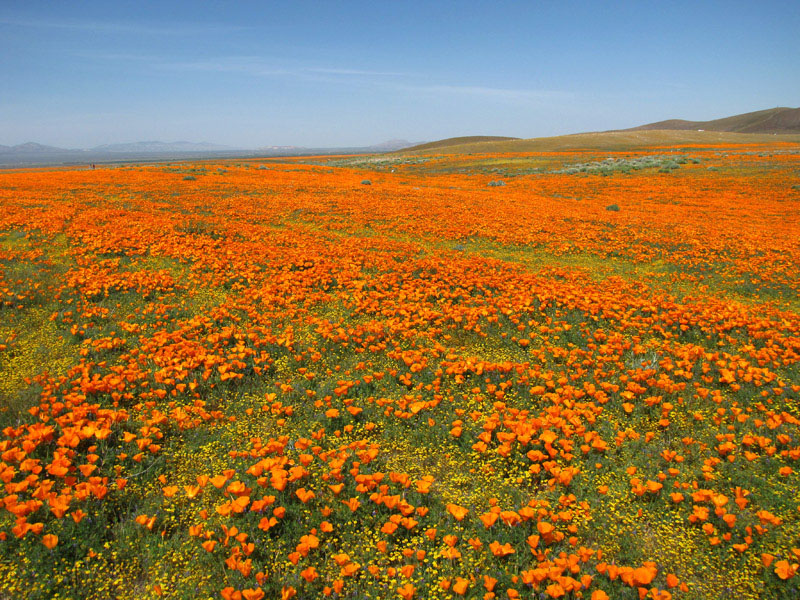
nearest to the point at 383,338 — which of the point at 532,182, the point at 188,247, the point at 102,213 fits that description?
the point at 188,247

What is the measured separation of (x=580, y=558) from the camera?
10.3 feet

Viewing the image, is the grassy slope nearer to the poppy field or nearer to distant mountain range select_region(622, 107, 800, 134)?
distant mountain range select_region(622, 107, 800, 134)

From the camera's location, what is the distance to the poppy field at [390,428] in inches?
124

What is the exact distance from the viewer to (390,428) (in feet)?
15.7

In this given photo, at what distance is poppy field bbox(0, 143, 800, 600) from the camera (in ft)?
10.4

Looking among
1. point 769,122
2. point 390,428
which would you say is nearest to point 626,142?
point 390,428

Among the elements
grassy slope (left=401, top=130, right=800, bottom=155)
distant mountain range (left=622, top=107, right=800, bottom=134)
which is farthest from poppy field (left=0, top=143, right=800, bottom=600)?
distant mountain range (left=622, top=107, right=800, bottom=134)

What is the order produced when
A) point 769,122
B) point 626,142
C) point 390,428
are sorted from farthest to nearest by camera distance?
point 769,122
point 626,142
point 390,428

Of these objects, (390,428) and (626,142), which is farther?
(626,142)

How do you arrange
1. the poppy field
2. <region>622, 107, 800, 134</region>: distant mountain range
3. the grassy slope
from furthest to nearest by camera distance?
<region>622, 107, 800, 134</region>: distant mountain range < the grassy slope < the poppy field

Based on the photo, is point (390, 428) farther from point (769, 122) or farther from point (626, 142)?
point (769, 122)

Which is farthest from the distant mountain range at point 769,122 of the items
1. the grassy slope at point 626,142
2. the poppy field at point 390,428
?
the poppy field at point 390,428

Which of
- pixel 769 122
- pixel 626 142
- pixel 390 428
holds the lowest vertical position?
pixel 390 428

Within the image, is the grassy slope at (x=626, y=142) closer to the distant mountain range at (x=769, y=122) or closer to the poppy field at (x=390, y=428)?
the distant mountain range at (x=769, y=122)
